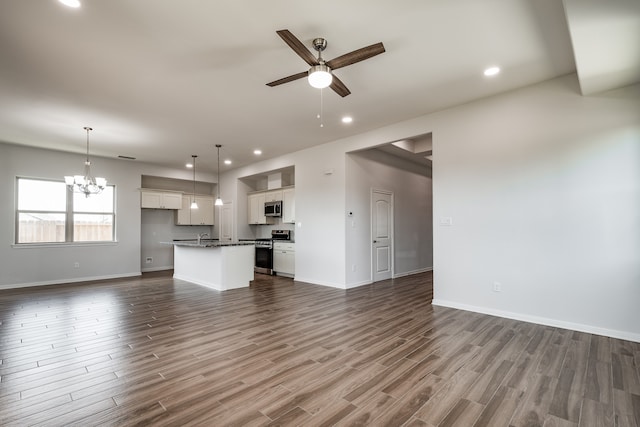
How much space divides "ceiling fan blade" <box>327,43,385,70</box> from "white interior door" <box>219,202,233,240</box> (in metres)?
7.07

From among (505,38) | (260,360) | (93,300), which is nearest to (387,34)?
(505,38)

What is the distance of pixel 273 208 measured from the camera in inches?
314

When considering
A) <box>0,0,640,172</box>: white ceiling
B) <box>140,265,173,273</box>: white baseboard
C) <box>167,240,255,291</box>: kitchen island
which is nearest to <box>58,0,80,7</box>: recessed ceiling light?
<box>0,0,640,172</box>: white ceiling

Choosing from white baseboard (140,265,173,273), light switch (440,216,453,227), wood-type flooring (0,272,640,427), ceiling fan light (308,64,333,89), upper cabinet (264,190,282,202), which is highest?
ceiling fan light (308,64,333,89)

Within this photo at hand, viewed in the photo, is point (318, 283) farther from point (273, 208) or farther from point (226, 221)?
point (226, 221)

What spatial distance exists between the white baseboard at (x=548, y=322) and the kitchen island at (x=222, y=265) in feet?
12.2

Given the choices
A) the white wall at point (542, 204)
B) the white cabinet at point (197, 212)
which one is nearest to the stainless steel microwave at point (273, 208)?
the white cabinet at point (197, 212)

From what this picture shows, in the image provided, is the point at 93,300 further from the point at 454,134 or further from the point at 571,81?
the point at 571,81

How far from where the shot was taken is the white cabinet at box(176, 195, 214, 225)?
892cm

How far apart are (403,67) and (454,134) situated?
64.2 inches

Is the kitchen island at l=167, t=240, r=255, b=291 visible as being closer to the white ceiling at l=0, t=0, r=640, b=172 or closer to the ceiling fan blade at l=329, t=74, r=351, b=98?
the white ceiling at l=0, t=0, r=640, b=172

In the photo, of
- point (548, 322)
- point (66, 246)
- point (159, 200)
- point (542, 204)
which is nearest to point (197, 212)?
point (159, 200)

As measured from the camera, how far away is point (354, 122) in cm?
508

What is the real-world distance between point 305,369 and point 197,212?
25.3 feet
